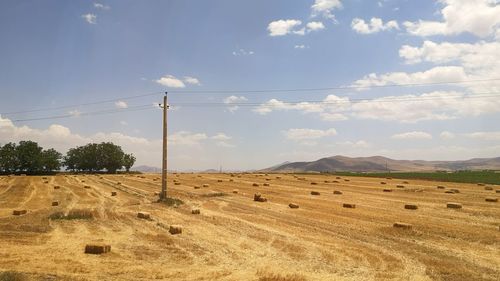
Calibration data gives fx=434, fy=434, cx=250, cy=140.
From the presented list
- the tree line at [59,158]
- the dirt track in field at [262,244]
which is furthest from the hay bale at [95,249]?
the tree line at [59,158]

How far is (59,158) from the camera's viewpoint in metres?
95.6

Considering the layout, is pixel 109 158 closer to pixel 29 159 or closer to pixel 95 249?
pixel 29 159

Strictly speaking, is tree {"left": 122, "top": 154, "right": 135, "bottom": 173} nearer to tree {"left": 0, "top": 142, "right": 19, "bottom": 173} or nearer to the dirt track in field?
tree {"left": 0, "top": 142, "right": 19, "bottom": 173}

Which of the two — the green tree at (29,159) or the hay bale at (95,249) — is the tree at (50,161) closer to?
the green tree at (29,159)

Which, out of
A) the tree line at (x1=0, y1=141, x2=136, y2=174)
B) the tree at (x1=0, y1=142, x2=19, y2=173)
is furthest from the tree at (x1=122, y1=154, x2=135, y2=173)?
the tree at (x1=0, y1=142, x2=19, y2=173)

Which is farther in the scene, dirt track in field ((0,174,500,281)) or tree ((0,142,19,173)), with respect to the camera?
tree ((0,142,19,173))

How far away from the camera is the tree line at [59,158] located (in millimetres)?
87250

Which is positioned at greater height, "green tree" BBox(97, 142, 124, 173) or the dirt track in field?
"green tree" BBox(97, 142, 124, 173)

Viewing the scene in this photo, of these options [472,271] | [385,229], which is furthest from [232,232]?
[472,271]

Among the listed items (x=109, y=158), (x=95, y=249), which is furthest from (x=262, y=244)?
(x=109, y=158)

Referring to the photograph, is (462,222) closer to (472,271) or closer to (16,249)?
(472,271)

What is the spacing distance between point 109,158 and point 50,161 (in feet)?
45.5

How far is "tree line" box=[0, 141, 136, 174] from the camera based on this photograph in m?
87.2

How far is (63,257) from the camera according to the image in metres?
12.6
